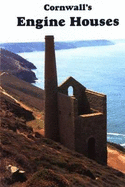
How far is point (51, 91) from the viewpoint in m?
20.9

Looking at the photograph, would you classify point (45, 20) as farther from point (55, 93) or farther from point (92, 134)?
point (92, 134)

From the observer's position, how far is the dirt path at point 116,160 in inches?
855

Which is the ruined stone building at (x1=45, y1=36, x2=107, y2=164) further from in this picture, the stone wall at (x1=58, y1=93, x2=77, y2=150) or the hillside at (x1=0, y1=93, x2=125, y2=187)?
the hillside at (x1=0, y1=93, x2=125, y2=187)

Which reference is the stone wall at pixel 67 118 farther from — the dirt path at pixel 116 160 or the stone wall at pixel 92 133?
the dirt path at pixel 116 160

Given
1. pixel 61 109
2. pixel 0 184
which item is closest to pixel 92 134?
pixel 61 109

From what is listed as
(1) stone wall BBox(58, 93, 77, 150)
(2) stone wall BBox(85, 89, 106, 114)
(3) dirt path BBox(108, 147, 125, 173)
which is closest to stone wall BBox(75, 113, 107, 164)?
(1) stone wall BBox(58, 93, 77, 150)

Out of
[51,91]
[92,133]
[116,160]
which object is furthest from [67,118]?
[116,160]

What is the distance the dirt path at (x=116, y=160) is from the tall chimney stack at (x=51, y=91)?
15.9 feet

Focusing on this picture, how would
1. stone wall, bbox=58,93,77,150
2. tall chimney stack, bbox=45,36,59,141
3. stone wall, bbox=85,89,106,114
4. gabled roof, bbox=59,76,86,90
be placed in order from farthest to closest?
1. gabled roof, bbox=59,76,86,90
2. tall chimney stack, bbox=45,36,59,141
3. stone wall, bbox=85,89,106,114
4. stone wall, bbox=58,93,77,150

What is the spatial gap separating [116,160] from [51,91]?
781cm

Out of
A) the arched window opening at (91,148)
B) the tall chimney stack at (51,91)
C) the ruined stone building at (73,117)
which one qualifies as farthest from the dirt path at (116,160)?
the tall chimney stack at (51,91)

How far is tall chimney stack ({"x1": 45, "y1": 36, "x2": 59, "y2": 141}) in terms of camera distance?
68.0 ft

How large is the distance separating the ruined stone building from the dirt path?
146 centimetres

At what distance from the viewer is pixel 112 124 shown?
47.1 metres
